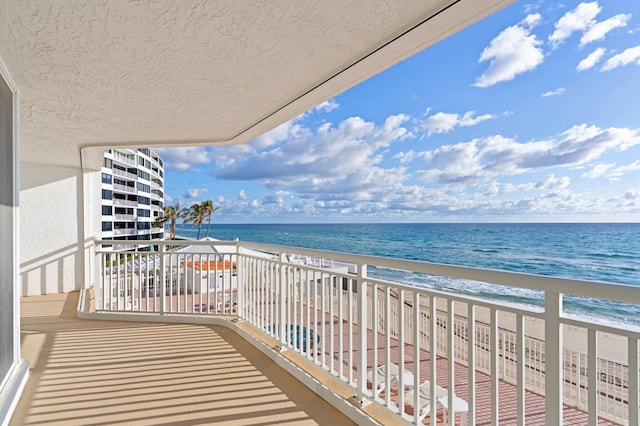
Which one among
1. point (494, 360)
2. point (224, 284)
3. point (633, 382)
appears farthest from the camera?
point (224, 284)

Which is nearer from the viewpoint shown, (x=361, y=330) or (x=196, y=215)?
(x=361, y=330)

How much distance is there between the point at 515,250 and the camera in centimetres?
2678

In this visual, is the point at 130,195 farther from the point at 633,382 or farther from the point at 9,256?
the point at 633,382

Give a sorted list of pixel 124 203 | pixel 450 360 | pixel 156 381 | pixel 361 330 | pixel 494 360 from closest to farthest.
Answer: pixel 494 360 < pixel 450 360 < pixel 361 330 < pixel 156 381 < pixel 124 203

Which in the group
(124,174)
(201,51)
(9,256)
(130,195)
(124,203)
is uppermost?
(124,174)

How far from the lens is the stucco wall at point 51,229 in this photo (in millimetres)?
5262

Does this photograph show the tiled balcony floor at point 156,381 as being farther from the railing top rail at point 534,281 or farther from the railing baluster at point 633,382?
the railing baluster at point 633,382

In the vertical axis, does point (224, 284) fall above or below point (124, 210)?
below

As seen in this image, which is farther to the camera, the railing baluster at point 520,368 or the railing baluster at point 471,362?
the railing baluster at point 471,362

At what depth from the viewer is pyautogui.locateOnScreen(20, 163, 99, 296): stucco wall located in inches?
207

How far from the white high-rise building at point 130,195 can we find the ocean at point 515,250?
47.5 ft

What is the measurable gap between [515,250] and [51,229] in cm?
2872

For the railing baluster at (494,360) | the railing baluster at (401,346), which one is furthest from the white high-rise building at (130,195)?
the railing baluster at (494,360)

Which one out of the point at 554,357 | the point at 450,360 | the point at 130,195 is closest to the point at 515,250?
the point at 450,360
